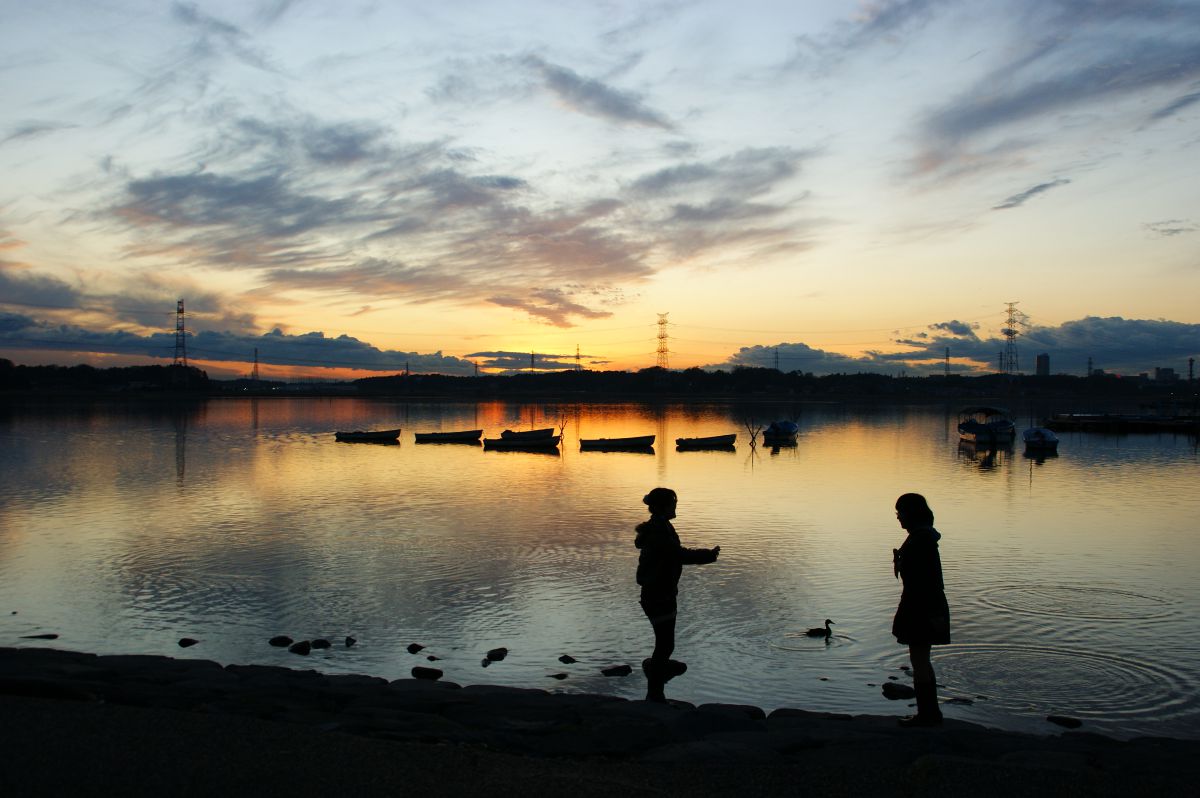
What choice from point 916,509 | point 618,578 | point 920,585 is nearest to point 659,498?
point 916,509

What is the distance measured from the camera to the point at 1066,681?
544 inches

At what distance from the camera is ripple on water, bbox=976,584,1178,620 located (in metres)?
18.2

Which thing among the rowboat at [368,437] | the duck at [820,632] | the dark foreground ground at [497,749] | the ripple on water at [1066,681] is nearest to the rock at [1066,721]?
the ripple on water at [1066,681]

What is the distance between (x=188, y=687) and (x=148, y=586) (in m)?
11.1

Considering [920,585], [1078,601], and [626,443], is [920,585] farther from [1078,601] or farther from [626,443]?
[626,443]

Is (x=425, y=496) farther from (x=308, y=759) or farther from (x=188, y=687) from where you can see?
(x=308, y=759)

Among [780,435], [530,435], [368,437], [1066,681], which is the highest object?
[530,435]

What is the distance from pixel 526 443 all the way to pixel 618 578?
50137 millimetres

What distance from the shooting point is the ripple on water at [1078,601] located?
18219 millimetres

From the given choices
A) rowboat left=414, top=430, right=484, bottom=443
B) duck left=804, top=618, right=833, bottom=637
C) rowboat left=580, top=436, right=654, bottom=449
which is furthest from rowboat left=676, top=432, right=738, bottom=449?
duck left=804, top=618, right=833, bottom=637

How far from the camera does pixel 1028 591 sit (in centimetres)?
2033

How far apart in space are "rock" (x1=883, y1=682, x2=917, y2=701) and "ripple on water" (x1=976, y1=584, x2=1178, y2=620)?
6743 millimetres

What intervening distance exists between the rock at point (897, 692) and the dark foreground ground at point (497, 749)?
2.39 meters

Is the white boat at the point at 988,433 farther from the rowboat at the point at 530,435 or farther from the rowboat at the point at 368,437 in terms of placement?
the rowboat at the point at 368,437
